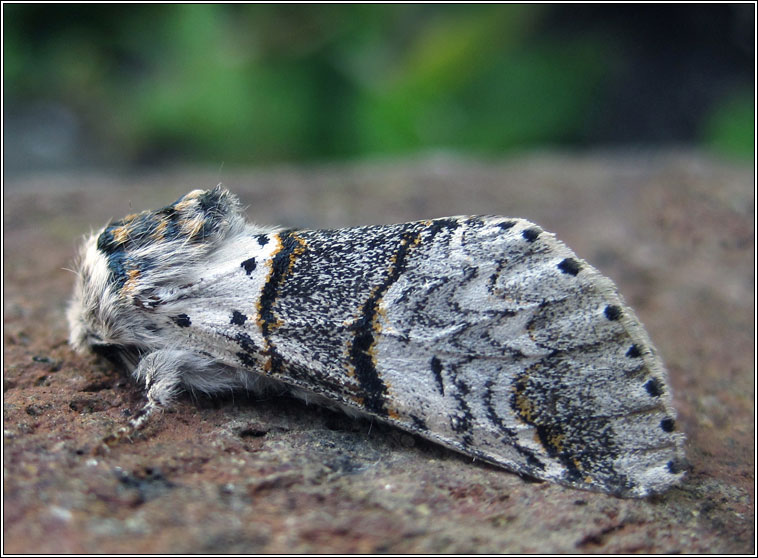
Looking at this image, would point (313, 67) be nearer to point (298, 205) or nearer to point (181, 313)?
point (298, 205)

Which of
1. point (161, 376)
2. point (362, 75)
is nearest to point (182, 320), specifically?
point (161, 376)

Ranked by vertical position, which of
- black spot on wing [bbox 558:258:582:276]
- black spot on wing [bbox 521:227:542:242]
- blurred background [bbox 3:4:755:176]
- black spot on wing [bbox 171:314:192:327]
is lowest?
black spot on wing [bbox 171:314:192:327]

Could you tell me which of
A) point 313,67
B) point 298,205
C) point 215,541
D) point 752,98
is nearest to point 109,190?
point 298,205

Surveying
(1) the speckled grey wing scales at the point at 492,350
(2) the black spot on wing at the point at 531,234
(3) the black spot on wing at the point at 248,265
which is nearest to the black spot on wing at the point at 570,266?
(1) the speckled grey wing scales at the point at 492,350

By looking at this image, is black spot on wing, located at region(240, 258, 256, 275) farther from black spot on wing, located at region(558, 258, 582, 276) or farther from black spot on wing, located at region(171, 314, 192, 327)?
black spot on wing, located at region(558, 258, 582, 276)

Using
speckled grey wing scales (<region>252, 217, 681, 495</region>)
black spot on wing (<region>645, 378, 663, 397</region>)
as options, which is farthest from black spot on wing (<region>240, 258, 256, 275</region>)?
black spot on wing (<region>645, 378, 663, 397</region>)

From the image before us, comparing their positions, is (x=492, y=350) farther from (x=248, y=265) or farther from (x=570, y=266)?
(x=248, y=265)

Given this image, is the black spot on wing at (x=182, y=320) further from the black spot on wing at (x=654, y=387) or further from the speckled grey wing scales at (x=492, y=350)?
the black spot on wing at (x=654, y=387)
